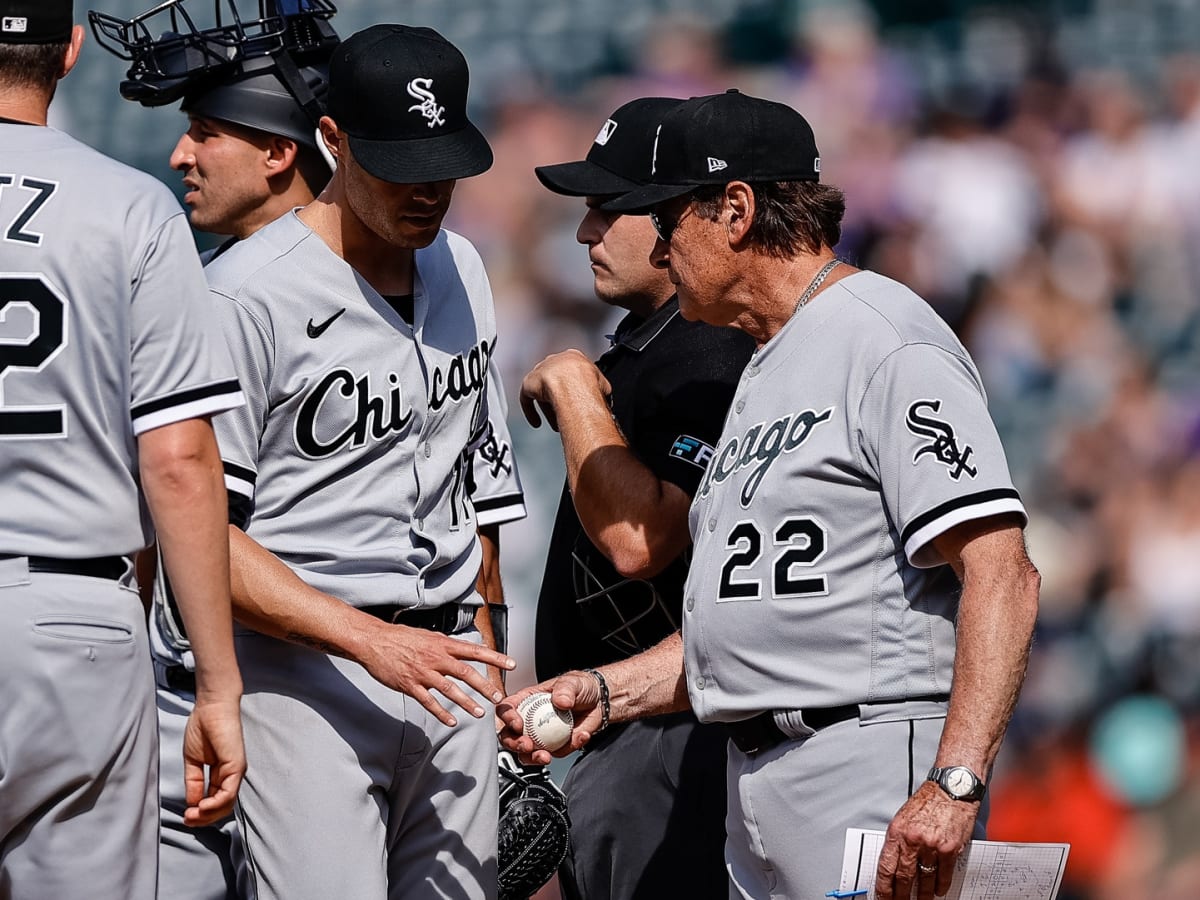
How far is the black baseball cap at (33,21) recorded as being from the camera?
2.28m

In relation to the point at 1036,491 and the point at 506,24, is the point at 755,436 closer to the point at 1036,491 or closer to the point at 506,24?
the point at 1036,491

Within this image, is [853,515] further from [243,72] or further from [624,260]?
[243,72]

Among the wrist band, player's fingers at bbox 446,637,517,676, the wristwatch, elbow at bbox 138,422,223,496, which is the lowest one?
the wrist band

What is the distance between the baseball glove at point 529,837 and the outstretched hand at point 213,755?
93 centimetres

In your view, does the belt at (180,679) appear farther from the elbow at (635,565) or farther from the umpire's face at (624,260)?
the umpire's face at (624,260)

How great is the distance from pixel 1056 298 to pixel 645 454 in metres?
2.84

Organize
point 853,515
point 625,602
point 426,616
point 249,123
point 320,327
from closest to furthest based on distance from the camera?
1. point 853,515
2. point 320,327
3. point 426,616
4. point 625,602
5. point 249,123

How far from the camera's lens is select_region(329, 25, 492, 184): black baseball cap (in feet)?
9.05

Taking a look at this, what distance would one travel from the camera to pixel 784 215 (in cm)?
268

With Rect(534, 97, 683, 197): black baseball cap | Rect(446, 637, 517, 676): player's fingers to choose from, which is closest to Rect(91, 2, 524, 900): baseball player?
Rect(534, 97, 683, 197): black baseball cap

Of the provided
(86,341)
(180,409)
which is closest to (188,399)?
(180,409)

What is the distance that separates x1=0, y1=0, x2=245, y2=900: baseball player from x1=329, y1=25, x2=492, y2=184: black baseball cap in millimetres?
510

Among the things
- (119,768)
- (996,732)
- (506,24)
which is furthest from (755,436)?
(506,24)

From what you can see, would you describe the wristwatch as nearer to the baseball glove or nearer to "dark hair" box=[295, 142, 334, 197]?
the baseball glove
